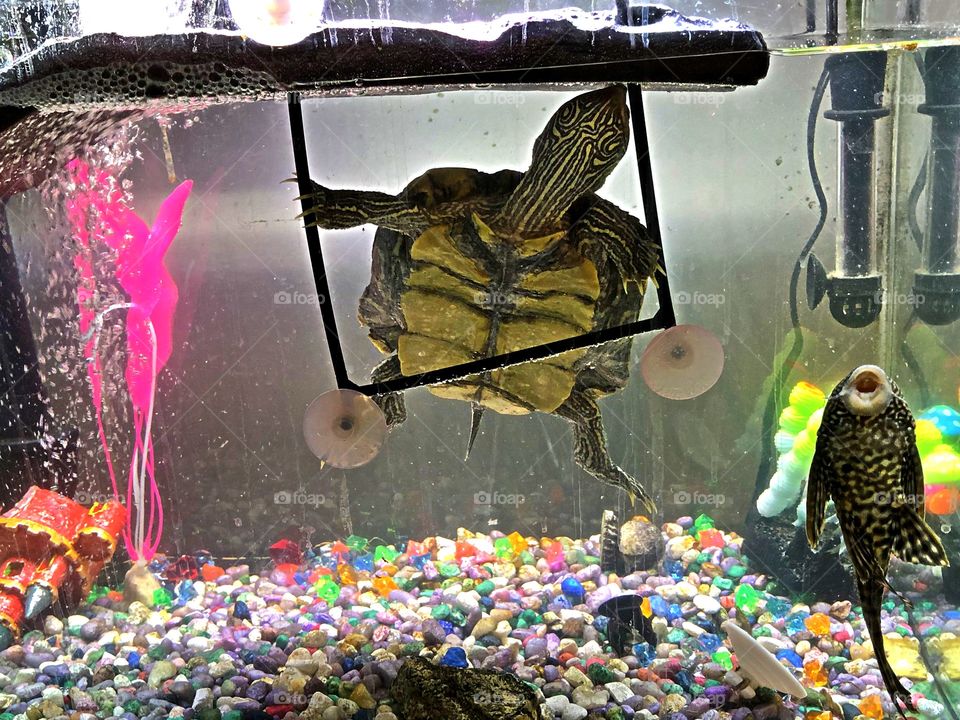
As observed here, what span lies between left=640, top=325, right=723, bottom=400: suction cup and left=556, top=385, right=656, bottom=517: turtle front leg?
715mm

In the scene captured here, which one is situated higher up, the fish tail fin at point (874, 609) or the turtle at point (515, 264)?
the turtle at point (515, 264)

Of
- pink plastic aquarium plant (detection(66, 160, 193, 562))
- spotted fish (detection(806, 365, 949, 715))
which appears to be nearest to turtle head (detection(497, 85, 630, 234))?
spotted fish (detection(806, 365, 949, 715))

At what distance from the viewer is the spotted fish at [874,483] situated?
187cm

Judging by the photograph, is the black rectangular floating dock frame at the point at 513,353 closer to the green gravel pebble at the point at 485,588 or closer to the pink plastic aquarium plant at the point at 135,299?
the green gravel pebble at the point at 485,588

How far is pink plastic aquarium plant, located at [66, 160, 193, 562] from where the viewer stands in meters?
3.34

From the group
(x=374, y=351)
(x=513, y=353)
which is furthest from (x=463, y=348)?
(x=374, y=351)

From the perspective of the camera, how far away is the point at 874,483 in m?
1.90

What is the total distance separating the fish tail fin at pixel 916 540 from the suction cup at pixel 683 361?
2.11 ft

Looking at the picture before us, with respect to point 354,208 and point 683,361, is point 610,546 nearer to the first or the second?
point 683,361

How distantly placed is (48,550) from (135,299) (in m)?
1.15

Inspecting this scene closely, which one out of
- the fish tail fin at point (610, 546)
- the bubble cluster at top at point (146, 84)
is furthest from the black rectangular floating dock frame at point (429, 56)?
the fish tail fin at point (610, 546)

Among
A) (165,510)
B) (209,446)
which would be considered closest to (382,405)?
(209,446)

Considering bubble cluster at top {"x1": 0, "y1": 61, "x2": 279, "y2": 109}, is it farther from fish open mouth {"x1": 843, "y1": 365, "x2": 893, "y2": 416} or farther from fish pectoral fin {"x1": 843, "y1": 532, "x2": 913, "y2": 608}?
fish pectoral fin {"x1": 843, "y1": 532, "x2": 913, "y2": 608}

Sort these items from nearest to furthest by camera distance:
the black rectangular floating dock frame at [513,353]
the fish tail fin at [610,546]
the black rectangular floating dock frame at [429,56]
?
the black rectangular floating dock frame at [429,56] < the black rectangular floating dock frame at [513,353] < the fish tail fin at [610,546]
